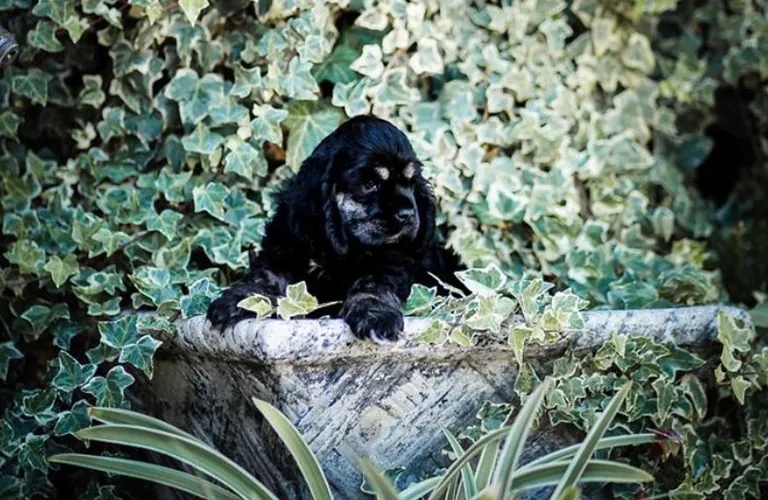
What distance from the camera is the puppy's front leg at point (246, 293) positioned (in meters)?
3.14

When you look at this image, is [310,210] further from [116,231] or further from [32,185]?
[32,185]

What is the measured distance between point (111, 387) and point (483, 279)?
107 cm

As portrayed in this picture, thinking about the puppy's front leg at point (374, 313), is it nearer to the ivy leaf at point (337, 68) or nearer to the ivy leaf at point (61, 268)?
the ivy leaf at point (61, 268)

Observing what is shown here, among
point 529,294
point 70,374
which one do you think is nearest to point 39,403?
point 70,374

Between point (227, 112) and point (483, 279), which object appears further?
point (227, 112)

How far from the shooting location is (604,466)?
271 centimetres

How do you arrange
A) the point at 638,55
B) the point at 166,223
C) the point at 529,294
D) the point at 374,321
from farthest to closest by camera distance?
the point at 638,55
the point at 166,223
the point at 529,294
the point at 374,321

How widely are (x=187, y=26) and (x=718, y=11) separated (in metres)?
2.43

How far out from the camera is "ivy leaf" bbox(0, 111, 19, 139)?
416 centimetres

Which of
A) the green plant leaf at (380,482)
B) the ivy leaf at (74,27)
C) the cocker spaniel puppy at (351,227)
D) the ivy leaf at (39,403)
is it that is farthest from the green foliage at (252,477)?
the ivy leaf at (74,27)

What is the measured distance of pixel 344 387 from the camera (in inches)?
121

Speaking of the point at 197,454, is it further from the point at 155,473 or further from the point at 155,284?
the point at 155,284

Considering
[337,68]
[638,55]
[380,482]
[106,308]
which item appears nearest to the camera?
[380,482]

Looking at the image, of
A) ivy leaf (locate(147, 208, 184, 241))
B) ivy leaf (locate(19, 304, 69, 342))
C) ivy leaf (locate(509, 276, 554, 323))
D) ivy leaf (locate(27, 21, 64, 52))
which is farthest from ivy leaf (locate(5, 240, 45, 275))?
ivy leaf (locate(509, 276, 554, 323))
